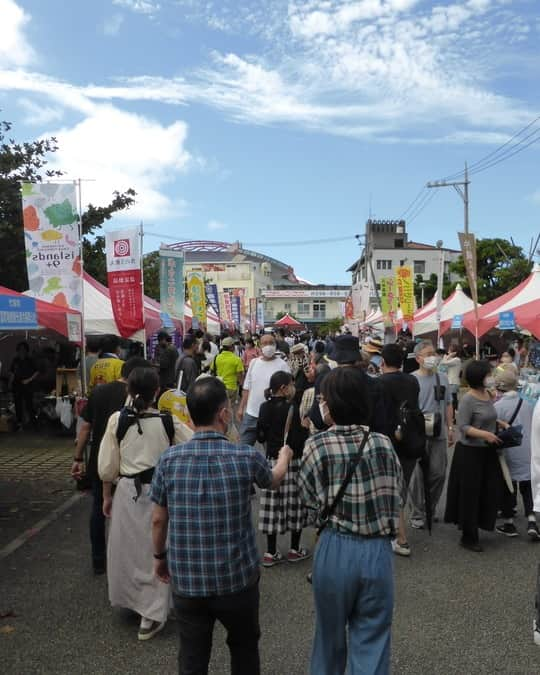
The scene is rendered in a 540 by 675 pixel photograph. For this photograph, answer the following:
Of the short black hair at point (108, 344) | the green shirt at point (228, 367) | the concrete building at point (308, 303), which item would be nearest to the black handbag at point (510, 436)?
the short black hair at point (108, 344)

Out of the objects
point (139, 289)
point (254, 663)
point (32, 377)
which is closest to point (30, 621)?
point (254, 663)

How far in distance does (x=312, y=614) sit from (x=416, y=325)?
644 inches

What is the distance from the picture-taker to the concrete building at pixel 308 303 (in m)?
73.2

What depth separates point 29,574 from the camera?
4691 millimetres

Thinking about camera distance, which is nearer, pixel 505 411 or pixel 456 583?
pixel 456 583

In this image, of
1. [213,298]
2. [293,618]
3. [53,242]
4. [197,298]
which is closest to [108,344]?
[53,242]

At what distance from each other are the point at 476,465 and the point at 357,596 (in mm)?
3071

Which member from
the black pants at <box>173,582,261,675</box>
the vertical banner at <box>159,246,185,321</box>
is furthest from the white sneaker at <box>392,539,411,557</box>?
the vertical banner at <box>159,246,185,321</box>

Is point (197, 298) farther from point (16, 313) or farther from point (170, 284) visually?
point (16, 313)

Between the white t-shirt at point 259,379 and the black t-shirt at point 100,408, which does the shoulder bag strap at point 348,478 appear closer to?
the black t-shirt at point 100,408

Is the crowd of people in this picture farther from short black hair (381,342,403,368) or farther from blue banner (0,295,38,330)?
blue banner (0,295,38,330)

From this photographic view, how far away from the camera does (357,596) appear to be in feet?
7.81

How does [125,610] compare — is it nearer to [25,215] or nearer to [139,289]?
[25,215]

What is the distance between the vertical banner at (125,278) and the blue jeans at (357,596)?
27.9 ft
